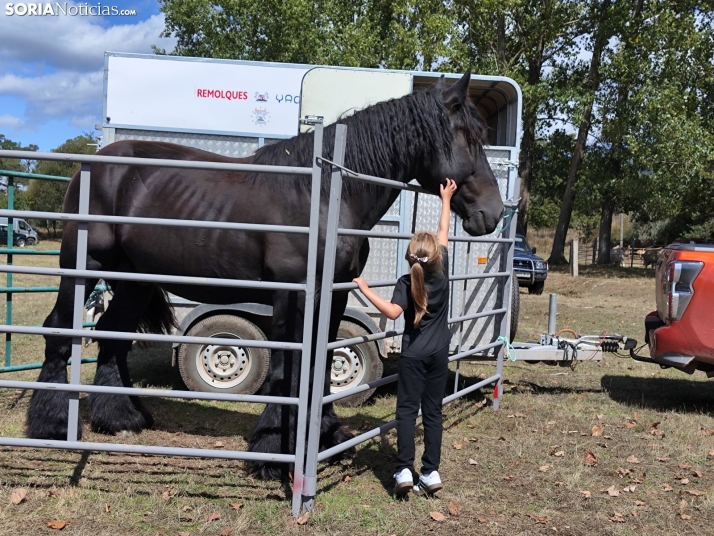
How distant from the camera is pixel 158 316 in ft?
17.4

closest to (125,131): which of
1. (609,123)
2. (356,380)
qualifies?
(356,380)

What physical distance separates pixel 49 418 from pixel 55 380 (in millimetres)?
249

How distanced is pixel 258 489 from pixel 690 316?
4.00 m

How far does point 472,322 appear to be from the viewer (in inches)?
237

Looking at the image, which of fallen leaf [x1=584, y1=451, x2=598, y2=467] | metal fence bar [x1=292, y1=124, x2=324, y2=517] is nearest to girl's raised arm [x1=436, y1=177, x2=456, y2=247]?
metal fence bar [x1=292, y1=124, x2=324, y2=517]

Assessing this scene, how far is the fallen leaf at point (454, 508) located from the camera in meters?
3.58

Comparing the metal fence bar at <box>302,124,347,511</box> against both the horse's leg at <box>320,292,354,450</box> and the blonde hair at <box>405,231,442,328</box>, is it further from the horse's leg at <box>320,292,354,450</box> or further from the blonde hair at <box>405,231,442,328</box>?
the horse's leg at <box>320,292,354,450</box>

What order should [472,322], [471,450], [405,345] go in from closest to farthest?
[405,345]
[471,450]
[472,322]

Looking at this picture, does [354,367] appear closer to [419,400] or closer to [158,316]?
[158,316]

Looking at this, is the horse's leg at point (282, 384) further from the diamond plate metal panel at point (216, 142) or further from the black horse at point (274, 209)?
the diamond plate metal panel at point (216, 142)

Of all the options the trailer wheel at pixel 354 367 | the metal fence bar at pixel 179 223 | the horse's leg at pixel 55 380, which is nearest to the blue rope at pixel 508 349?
the trailer wheel at pixel 354 367

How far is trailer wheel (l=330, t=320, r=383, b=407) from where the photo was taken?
228 inches

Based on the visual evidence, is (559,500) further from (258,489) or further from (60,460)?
(60,460)

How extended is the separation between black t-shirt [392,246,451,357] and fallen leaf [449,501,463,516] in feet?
Result: 2.90
